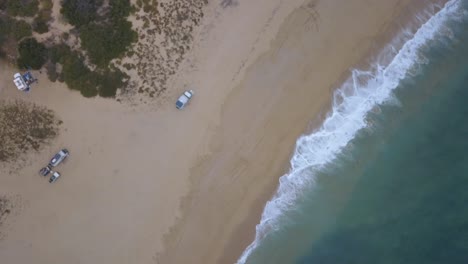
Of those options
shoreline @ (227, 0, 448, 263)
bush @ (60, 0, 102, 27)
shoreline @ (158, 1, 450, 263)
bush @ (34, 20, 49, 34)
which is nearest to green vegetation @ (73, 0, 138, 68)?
bush @ (60, 0, 102, 27)

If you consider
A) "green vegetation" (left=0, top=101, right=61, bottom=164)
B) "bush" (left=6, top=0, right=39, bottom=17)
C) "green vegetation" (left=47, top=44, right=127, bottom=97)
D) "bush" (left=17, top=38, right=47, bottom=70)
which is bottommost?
"green vegetation" (left=0, top=101, right=61, bottom=164)

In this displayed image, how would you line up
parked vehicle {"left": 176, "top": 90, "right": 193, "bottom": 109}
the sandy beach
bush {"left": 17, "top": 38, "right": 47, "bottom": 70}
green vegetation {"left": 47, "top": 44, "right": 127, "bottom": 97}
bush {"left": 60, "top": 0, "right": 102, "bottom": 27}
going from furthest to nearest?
the sandy beach < parked vehicle {"left": 176, "top": 90, "right": 193, "bottom": 109} < green vegetation {"left": 47, "top": 44, "right": 127, "bottom": 97} < bush {"left": 60, "top": 0, "right": 102, "bottom": 27} < bush {"left": 17, "top": 38, "right": 47, "bottom": 70}

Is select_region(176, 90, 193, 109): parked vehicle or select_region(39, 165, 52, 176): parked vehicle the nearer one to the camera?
select_region(176, 90, 193, 109): parked vehicle

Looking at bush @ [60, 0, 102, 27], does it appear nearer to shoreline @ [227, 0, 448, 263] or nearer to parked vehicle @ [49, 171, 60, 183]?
parked vehicle @ [49, 171, 60, 183]

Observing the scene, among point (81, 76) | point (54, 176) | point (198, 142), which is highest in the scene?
point (81, 76)

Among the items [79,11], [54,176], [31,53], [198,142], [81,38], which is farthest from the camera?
[198,142]

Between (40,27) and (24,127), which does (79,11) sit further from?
(24,127)

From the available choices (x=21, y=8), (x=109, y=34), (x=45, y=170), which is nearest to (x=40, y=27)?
(x=21, y=8)
